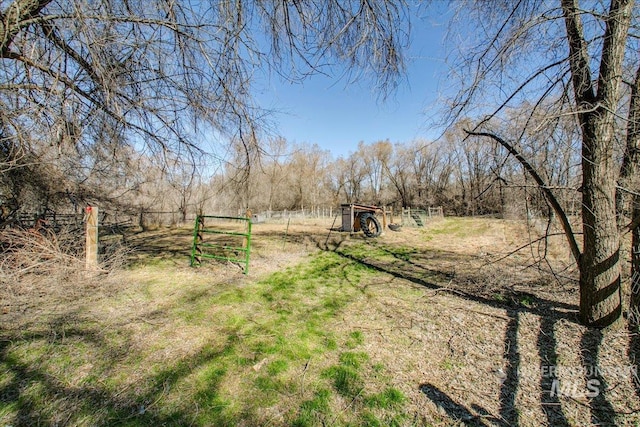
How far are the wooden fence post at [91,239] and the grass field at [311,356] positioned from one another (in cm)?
36

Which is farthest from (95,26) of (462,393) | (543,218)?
(543,218)

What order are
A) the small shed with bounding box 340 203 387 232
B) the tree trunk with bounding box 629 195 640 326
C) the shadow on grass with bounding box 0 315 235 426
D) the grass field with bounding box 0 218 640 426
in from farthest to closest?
the small shed with bounding box 340 203 387 232
the tree trunk with bounding box 629 195 640 326
the grass field with bounding box 0 218 640 426
the shadow on grass with bounding box 0 315 235 426

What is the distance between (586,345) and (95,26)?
5.91 meters

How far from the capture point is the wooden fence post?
197 inches

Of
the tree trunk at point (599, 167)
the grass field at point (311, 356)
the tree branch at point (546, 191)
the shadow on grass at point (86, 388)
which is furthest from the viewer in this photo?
the tree branch at point (546, 191)

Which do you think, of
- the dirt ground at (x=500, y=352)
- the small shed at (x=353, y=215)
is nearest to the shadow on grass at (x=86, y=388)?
the dirt ground at (x=500, y=352)

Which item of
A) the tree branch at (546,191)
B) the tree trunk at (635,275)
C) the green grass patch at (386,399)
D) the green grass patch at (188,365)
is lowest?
the green grass patch at (386,399)

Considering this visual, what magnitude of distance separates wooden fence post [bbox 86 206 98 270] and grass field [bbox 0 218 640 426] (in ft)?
1.18

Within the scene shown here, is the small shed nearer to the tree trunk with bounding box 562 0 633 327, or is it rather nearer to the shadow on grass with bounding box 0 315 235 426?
the tree trunk with bounding box 562 0 633 327

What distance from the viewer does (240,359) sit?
2717 mm

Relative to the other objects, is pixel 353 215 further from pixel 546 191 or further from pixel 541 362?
pixel 541 362

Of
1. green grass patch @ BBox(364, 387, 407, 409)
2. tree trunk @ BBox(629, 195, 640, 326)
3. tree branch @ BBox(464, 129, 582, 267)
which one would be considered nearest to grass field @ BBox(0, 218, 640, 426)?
green grass patch @ BBox(364, 387, 407, 409)

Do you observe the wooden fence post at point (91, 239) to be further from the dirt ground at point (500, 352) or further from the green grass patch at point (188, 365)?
the dirt ground at point (500, 352)

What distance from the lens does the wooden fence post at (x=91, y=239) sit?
500cm
